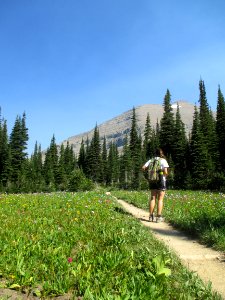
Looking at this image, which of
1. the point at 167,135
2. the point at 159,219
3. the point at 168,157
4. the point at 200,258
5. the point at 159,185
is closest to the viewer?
the point at 200,258

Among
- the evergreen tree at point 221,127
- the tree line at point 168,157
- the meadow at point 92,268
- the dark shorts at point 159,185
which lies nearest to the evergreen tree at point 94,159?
the tree line at point 168,157

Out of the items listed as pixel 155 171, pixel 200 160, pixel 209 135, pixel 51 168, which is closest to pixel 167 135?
pixel 209 135

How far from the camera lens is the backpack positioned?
1157 centimetres

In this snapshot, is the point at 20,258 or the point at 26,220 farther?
the point at 26,220

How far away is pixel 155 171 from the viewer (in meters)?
11.6

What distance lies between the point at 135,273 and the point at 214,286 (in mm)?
1235

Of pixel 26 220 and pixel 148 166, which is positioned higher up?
pixel 148 166

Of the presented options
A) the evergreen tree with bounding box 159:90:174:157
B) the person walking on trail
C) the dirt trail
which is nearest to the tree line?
the evergreen tree with bounding box 159:90:174:157

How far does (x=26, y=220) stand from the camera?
9141mm

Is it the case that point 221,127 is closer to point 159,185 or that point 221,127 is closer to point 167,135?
point 167,135

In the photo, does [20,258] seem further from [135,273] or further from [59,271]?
[135,273]

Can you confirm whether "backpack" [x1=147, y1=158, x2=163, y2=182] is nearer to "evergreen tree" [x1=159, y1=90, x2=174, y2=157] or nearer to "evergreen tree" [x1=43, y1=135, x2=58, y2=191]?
"evergreen tree" [x1=159, y1=90, x2=174, y2=157]

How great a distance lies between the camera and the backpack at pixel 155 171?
11.6 meters

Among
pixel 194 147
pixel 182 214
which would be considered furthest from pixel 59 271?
pixel 194 147
